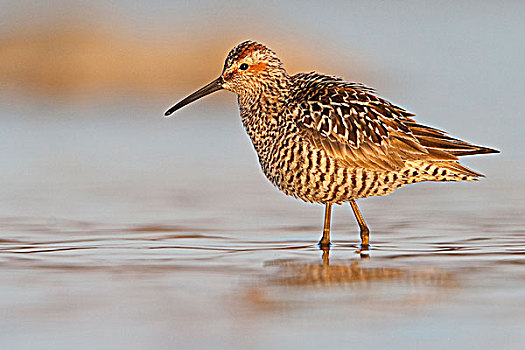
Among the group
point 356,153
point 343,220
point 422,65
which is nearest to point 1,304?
point 356,153

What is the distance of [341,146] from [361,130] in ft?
0.90

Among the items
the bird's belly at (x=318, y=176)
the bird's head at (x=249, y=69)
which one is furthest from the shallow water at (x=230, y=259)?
the bird's head at (x=249, y=69)

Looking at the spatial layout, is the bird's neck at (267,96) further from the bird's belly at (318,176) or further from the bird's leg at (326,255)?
the bird's leg at (326,255)

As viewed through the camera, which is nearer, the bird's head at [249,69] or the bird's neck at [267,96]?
the bird's neck at [267,96]

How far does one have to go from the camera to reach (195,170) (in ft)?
40.7

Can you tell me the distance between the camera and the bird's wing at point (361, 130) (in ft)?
29.1

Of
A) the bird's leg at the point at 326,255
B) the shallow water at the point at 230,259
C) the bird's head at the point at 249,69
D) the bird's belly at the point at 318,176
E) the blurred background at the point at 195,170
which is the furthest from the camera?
the bird's head at the point at 249,69

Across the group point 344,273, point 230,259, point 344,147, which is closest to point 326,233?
point 344,147

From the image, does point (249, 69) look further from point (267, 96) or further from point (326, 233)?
point (326, 233)

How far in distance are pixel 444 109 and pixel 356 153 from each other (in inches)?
302

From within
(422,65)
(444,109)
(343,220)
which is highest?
(422,65)

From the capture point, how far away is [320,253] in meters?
8.38

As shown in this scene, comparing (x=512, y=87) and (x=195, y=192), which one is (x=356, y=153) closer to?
(x=195, y=192)

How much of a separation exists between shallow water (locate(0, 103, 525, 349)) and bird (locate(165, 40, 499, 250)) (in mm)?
441
